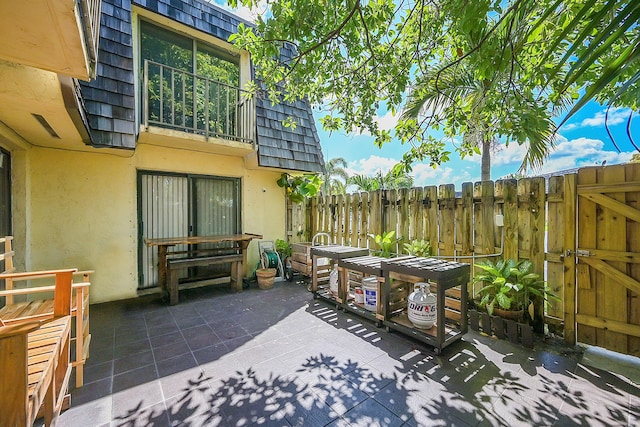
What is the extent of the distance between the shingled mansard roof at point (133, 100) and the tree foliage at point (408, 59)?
2.28 metres

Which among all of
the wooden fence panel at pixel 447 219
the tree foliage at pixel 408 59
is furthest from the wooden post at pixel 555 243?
the wooden fence panel at pixel 447 219

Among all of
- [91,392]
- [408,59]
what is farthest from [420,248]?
[91,392]

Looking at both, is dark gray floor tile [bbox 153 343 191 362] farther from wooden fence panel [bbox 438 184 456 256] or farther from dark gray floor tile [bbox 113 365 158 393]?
wooden fence panel [bbox 438 184 456 256]

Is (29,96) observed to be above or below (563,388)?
above

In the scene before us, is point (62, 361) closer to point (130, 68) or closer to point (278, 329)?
point (278, 329)

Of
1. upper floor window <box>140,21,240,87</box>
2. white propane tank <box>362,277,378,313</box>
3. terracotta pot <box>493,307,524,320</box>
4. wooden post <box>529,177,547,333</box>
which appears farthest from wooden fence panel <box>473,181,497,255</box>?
upper floor window <box>140,21,240,87</box>

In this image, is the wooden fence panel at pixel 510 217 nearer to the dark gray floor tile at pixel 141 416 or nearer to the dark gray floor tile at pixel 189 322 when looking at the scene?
the dark gray floor tile at pixel 141 416

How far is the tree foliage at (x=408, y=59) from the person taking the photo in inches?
88.6

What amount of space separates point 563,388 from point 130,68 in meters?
6.67

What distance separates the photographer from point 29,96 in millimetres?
2428

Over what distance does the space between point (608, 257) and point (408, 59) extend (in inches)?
122

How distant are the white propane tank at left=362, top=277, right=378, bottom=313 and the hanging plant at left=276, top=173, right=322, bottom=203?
3126 millimetres

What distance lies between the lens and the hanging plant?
20.9 ft

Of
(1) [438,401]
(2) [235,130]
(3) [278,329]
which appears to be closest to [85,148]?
(2) [235,130]
